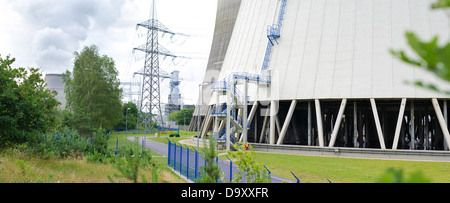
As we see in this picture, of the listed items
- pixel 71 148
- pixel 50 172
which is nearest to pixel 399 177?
pixel 50 172

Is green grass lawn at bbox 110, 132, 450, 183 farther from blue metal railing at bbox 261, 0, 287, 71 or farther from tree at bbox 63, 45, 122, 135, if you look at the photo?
tree at bbox 63, 45, 122, 135

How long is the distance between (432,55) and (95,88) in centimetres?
4751

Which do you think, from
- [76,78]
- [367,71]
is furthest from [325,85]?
[76,78]

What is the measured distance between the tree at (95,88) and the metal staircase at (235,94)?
20.5 metres

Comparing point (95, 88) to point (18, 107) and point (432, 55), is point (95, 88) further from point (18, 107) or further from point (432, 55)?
point (432, 55)

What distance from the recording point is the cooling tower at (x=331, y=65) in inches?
1048

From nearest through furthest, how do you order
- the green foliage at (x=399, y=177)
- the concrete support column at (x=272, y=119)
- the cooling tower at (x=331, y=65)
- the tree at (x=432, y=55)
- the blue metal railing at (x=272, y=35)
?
the tree at (x=432, y=55)
the green foliage at (x=399, y=177)
the cooling tower at (x=331, y=65)
the concrete support column at (x=272, y=119)
the blue metal railing at (x=272, y=35)

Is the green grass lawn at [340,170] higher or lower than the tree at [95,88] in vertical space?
lower

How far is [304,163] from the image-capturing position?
2125cm

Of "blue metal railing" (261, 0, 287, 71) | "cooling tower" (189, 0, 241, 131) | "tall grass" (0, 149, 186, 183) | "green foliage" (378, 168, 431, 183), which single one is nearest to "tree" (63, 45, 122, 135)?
"cooling tower" (189, 0, 241, 131)

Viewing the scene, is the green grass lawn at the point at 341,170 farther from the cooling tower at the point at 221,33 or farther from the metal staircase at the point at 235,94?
the cooling tower at the point at 221,33

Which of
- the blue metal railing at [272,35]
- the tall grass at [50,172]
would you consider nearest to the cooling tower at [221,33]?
the blue metal railing at [272,35]
